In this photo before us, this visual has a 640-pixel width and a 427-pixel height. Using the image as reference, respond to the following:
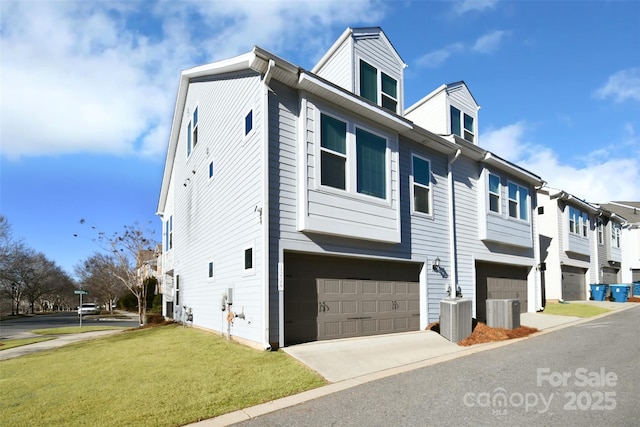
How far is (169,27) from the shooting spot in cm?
1054

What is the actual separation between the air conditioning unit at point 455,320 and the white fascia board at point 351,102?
4.75 metres

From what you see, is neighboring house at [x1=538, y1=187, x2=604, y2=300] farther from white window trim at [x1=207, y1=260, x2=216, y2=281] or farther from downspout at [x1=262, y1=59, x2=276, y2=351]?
downspout at [x1=262, y1=59, x2=276, y2=351]

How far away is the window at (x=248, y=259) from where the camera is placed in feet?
30.7

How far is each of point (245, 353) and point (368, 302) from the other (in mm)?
3591

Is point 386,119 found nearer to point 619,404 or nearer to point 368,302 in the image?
point 368,302

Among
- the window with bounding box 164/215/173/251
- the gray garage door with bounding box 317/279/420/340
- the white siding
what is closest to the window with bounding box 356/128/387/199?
the gray garage door with bounding box 317/279/420/340

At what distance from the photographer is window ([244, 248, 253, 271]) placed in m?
9.36

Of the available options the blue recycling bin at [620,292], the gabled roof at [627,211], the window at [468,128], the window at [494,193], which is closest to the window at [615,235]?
the blue recycling bin at [620,292]

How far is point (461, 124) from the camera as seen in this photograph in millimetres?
15930

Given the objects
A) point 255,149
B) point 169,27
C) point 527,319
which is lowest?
point 527,319

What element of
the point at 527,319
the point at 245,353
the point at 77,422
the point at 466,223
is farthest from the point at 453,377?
the point at 527,319

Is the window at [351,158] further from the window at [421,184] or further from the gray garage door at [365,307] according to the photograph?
the gray garage door at [365,307]

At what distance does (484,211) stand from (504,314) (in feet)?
13.0

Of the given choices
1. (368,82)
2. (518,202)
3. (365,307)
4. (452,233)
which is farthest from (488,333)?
(518,202)
